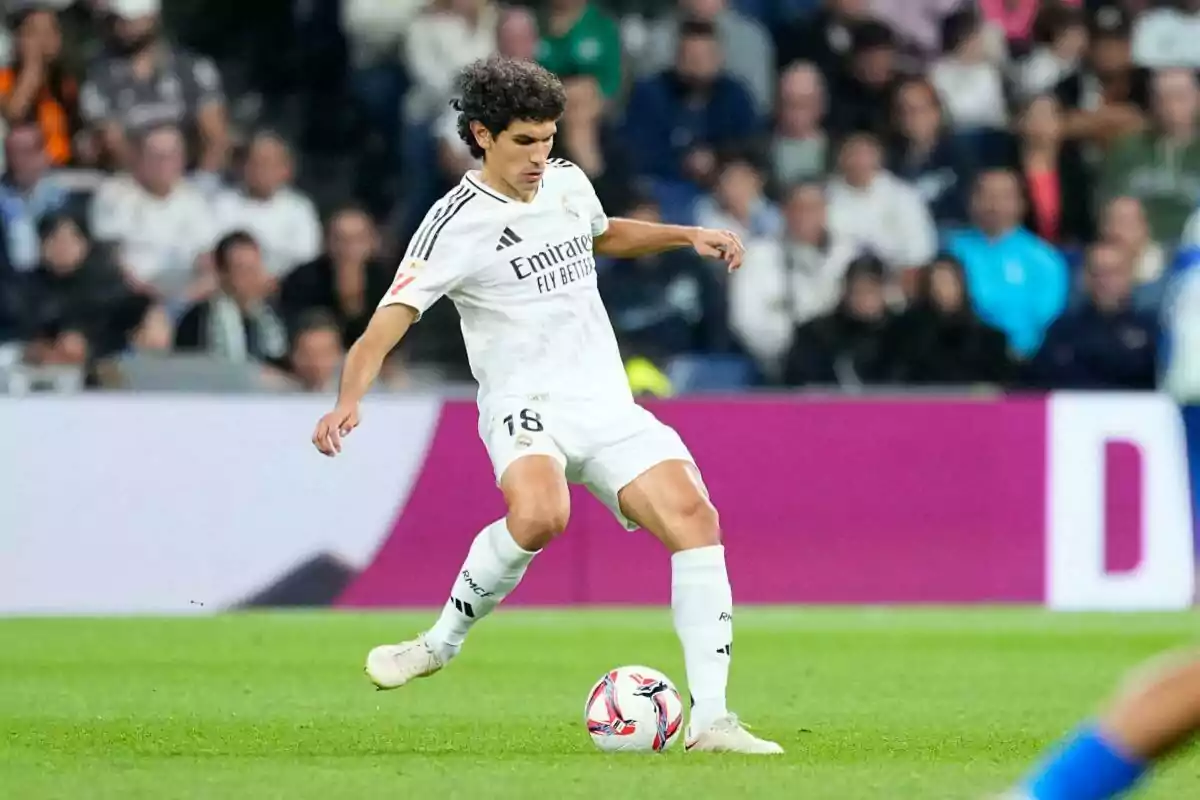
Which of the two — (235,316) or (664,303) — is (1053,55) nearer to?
(664,303)

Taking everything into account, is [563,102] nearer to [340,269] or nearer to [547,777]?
[547,777]

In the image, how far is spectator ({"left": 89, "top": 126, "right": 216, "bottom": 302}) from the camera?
1502 centimetres

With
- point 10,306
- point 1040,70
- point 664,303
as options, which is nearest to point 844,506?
point 664,303

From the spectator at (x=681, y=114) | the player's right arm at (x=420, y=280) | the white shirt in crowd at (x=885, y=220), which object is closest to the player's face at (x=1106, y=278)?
the white shirt in crowd at (x=885, y=220)

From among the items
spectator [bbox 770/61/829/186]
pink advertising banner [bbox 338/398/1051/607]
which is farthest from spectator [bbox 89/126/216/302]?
spectator [bbox 770/61/829/186]

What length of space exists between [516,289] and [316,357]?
21.8 ft

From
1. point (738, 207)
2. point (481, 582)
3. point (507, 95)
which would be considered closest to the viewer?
point (507, 95)

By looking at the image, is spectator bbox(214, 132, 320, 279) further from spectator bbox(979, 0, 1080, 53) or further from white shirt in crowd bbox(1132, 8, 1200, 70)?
white shirt in crowd bbox(1132, 8, 1200, 70)

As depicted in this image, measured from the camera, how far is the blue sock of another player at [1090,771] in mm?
4121

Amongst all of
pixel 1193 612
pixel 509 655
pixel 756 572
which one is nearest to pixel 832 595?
pixel 756 572

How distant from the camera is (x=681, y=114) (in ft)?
54.9

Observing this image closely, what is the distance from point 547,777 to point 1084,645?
5.90m

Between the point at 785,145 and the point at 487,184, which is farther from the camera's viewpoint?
the point at 785,145

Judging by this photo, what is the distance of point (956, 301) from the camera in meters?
15.3
